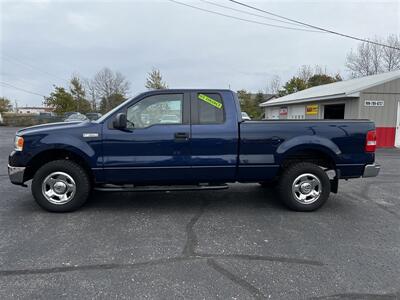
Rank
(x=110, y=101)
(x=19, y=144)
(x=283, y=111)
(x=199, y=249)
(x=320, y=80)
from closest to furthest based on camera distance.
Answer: (x=199, y=249)
(x=19, y=144)
(x=283, y=111)
(x=320, y=80)
(x=110, y=101)

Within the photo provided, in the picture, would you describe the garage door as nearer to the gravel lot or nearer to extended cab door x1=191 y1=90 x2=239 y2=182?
the gravel lot

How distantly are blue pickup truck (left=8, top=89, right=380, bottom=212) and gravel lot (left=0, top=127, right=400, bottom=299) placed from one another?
0.44 metres

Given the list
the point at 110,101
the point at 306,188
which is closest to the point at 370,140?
the point at 306,188

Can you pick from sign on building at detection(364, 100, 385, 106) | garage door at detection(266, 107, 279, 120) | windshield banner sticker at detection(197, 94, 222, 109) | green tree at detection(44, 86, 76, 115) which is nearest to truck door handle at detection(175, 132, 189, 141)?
windshield banner sticker at detection(197, 94, 222, 109)

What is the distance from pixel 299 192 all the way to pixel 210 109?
2002 mm

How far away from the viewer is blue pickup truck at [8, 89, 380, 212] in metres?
4.28

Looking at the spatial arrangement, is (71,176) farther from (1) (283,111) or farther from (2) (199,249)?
(1) (283,111)

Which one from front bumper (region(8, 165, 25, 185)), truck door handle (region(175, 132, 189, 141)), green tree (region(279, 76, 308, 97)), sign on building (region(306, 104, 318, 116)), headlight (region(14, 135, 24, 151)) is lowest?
front bumper (region(8, 165, 25, 185))

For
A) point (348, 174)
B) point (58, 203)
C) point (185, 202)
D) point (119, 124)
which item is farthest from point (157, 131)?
point (348, 174)

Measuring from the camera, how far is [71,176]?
4.34 metres

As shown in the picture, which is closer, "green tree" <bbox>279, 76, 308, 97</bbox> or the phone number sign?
the phone number sign

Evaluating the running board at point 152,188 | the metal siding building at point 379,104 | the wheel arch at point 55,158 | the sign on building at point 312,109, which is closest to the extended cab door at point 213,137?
the running board at point 152,188

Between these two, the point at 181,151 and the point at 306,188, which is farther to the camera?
the point at 306,188

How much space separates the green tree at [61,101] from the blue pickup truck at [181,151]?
3565 centimetres
